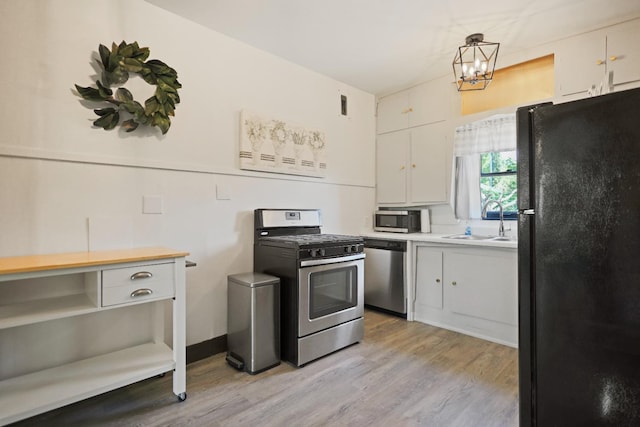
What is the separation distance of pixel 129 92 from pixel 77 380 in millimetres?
1741

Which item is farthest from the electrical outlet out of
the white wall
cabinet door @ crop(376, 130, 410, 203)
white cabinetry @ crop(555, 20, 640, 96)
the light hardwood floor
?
white cabinetry @ crop(555, 20, 640, 96)

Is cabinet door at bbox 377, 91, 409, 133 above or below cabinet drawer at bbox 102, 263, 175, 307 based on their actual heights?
above

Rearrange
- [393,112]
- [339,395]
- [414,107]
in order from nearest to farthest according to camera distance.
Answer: [339,395] → [414,107] → [393,112]

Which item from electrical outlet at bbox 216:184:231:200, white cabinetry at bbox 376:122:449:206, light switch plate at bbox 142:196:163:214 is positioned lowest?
light switch plate at bbox 142:196:163:214

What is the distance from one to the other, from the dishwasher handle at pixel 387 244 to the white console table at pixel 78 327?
2.19m

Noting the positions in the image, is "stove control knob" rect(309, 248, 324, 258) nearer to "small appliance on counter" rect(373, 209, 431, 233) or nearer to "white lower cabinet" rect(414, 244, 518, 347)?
"white lower cabinet" rect(414, 244, 518, 347)

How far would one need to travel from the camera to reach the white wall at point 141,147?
1.87m

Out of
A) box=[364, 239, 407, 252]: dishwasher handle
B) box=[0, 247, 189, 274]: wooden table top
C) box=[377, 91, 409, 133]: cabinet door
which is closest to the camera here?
box=[0, 247, 189, 274]: wooden table top

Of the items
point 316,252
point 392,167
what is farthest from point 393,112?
point 316,252

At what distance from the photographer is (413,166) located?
383cm

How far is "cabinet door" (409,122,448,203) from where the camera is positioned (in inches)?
141

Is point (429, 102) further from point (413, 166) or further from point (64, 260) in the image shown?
point (64, 260)

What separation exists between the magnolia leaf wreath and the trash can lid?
1181 millimetres

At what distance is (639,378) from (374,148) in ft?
11.4
